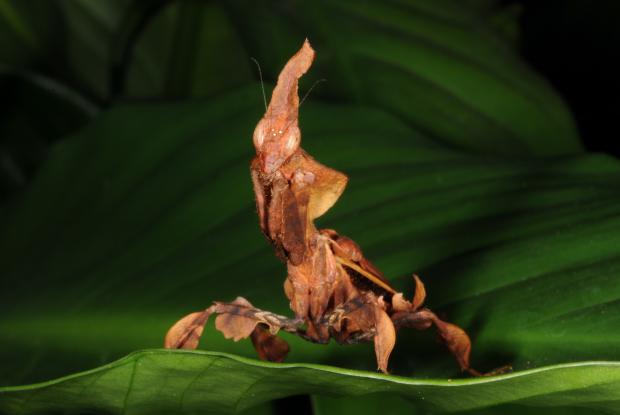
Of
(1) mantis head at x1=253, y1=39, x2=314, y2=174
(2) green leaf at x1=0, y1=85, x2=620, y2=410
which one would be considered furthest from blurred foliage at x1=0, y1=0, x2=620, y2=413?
(1) mantis head at x1=253, y1=39, x2=314, y2=174

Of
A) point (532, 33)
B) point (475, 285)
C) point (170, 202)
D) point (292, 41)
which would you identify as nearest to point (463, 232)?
point (475, 285)

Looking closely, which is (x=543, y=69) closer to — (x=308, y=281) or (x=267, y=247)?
(x=267, y=247)

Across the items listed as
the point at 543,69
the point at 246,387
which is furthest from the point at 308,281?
the point at 543,69

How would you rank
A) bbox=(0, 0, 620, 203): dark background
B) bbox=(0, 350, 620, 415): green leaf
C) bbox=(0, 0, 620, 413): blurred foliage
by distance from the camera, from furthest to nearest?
bbox=(0, 0, 620, 203): dark background
bbox=(0, 0, 620, 413): blurred foliage
bbox=(0, 350, 620, 415): green leaf

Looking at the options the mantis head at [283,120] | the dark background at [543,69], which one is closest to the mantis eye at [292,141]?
the mantis head at [283,120]

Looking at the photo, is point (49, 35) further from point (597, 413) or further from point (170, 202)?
point (597, 413)

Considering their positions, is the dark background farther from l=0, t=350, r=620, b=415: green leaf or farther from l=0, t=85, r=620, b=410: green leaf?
l=0, t=350, r=620, b=415: green leaf

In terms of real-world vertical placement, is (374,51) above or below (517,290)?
above
